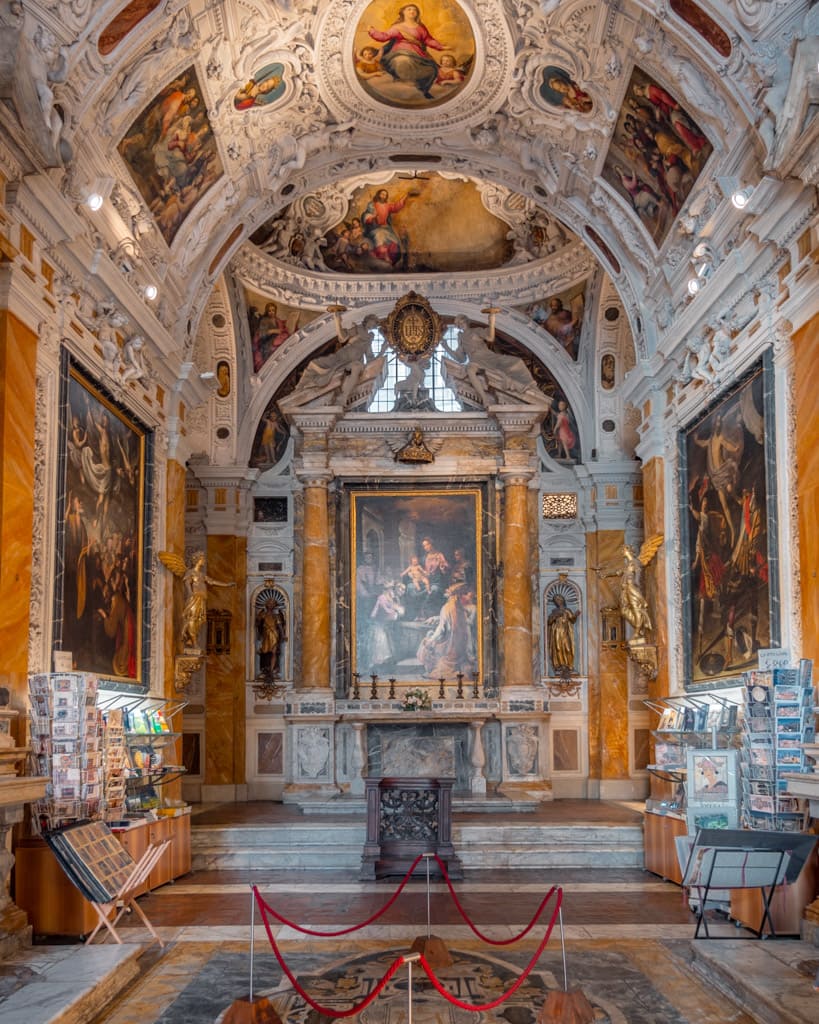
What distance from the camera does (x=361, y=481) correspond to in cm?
2198

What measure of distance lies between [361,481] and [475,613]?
3345 mm

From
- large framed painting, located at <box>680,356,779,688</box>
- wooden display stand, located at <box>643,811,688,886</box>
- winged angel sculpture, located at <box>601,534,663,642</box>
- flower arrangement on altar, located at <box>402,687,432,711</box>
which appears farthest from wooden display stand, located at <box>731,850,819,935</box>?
flower arrangement on altar, located at <box>402,687,432,711</box>

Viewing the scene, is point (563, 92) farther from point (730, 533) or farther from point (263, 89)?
point (730, 533)

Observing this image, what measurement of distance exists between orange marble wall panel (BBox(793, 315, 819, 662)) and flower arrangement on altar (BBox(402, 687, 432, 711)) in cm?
989

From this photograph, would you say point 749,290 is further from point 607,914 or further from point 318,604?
point 318,604

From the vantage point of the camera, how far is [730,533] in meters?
13.9

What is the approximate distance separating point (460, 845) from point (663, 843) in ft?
9.68

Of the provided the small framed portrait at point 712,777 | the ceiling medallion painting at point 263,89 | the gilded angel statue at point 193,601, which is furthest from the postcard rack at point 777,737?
the ceiling medallion painting at point 263,89

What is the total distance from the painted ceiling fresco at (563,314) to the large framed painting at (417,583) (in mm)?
3575

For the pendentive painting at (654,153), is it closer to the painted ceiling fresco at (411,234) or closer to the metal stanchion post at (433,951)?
the painted ceiling fresco at (411,234)

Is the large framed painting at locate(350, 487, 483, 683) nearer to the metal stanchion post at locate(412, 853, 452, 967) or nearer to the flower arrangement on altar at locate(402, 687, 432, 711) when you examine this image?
the flower arrangement on altar at locate(402, 687, 432, 711)

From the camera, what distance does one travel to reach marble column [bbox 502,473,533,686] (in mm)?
20875

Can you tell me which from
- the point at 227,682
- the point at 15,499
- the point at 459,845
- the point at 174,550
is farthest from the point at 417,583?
the point at 15,499

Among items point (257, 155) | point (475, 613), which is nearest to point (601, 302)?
point (475, 613)
